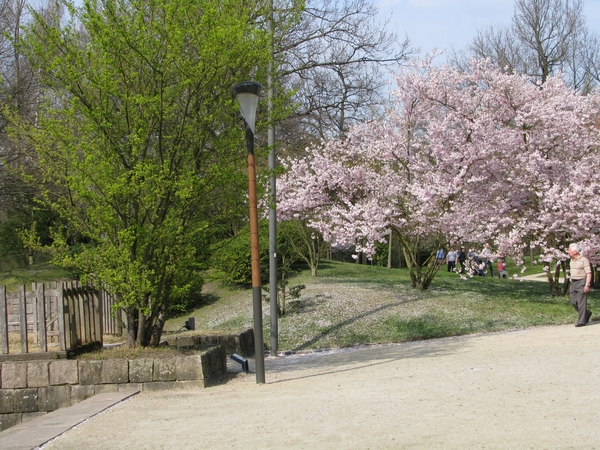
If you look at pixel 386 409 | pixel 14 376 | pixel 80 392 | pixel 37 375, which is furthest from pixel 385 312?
pixel 386 409

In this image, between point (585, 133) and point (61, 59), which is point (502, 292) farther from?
point (61, 59)

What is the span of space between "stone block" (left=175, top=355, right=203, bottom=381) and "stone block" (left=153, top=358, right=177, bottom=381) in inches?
2.0

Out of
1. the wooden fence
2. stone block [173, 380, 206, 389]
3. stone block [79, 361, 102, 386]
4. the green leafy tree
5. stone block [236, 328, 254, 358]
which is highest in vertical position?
the green leafy tree

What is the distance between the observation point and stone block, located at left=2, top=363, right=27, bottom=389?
806cm

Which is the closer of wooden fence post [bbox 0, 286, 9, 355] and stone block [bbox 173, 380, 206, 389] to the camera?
stone block [bbox 173, 380, 206, 389]

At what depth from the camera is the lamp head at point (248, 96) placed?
808 centimetres

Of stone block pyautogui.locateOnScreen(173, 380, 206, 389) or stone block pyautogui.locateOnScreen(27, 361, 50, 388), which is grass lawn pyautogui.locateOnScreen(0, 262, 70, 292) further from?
stone block pyautogui.locateOnScreen(173, 380, 206, 389)

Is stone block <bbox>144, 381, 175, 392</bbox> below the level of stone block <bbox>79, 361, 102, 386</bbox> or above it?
below

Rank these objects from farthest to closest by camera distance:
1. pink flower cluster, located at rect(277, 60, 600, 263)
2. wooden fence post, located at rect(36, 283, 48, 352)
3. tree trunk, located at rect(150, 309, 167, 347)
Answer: pink flower cluster, located at rect(277, 60, 600, 263)
tree trunk, located at rect(150, 309, 167, 347)
wooden fence post, located at rect(36, 283, 48, 352)

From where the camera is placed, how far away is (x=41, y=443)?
5.46m

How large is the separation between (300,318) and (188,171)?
7.74 meters

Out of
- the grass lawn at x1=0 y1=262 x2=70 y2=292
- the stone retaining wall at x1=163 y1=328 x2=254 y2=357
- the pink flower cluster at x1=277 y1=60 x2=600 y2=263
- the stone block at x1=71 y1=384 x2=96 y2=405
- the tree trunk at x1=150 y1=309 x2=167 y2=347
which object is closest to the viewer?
the stone block at x1=71 y1=384 x2=96 y2=405

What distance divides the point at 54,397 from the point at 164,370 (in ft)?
4.57

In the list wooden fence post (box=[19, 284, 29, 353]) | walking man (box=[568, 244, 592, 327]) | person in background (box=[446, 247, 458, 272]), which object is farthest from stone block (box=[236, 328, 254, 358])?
person in background (box=[446, 247, 458, 272])
